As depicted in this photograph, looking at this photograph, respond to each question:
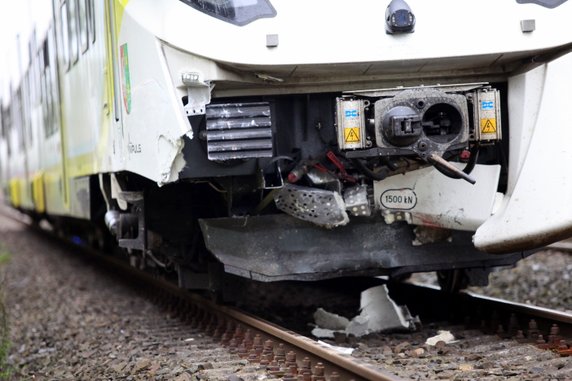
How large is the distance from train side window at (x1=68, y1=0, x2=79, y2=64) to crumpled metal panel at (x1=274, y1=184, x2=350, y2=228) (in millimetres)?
3294

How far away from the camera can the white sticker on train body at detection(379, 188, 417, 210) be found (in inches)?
221

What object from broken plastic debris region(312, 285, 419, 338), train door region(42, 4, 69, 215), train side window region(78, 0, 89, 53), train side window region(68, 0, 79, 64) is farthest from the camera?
train door region(42, 4, 69, 215)

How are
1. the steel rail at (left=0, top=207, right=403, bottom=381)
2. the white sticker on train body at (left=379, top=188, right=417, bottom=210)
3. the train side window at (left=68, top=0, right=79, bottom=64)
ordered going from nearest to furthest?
the steel rail at (left=0, top=207, right=403, bottom=381) → the white sticker on train body at (left=379, top=188, right=417, bottom=210) → the train side window at (left=68, top=0, right=79, bottom=64)

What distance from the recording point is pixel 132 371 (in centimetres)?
542

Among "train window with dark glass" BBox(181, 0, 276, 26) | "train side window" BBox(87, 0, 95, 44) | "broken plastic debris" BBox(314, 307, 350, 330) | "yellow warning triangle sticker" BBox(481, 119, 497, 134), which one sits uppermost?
"train side window" BBox(87, 0, 95, 44)

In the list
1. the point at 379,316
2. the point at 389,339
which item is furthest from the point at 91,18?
the point at 389,339

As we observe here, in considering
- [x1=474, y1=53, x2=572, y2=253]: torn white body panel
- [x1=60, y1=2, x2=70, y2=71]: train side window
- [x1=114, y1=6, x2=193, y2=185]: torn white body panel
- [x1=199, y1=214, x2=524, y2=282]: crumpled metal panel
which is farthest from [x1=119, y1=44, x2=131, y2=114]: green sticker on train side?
[x1=60, y1=2, x2=70, y2=71]: train side window

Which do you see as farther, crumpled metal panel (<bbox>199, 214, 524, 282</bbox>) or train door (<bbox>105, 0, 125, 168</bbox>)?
train door (<bbox>105, 0, 125, 168</bbox>)

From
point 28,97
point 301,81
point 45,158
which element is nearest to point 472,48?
point 301,81

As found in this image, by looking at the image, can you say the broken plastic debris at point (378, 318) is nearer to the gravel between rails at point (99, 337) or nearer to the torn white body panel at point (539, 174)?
the gravel between rails at point (99, 337)

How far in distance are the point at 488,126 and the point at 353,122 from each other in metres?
0.77

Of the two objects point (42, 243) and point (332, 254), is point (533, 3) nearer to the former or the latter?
point (332, 254)

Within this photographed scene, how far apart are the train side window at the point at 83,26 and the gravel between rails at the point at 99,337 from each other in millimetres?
2330

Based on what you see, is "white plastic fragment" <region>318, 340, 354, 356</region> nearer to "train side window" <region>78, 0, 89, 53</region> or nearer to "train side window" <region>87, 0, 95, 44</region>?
"train side window" <region>87, 0, 95, 44</region>
